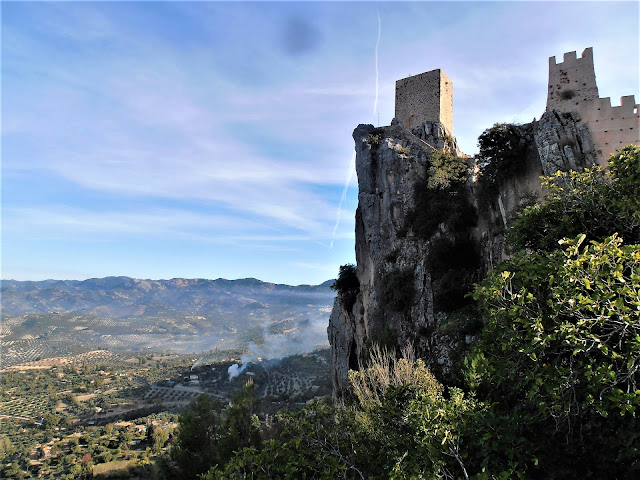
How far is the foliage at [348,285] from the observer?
4012 centimetres

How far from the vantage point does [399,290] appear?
29578 mm

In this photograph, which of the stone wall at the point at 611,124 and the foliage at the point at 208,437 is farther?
the foliage at the point at 208,437

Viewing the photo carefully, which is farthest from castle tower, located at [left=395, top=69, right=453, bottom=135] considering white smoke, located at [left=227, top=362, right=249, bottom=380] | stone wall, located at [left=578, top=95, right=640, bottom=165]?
white smoke, located at [left=227, top=362, right=249, bottom=380]

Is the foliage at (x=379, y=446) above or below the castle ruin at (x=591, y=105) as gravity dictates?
below

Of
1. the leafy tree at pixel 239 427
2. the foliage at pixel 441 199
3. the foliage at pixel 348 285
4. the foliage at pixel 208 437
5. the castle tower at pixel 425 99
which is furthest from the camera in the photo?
the foliage at pixel 348 285

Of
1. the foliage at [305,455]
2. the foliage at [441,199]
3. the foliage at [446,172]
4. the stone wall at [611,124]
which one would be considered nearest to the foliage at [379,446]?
the foliage at [305,455]

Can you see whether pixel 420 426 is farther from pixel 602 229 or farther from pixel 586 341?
pixel 602 229

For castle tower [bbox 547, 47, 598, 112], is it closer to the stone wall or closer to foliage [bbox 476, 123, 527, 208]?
the stone wall

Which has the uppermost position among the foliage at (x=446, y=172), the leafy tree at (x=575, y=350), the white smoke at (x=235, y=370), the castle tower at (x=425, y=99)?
the castle tower at (x=425, y=99)

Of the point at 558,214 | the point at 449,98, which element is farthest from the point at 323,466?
the point at 449,98

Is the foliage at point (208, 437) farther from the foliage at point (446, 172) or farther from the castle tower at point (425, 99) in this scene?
the castle tower at point (425, 99)

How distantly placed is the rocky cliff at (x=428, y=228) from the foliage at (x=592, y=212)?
923 centimetres

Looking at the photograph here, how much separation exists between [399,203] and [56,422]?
8419 cm

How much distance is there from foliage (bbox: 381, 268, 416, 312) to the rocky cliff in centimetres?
7
